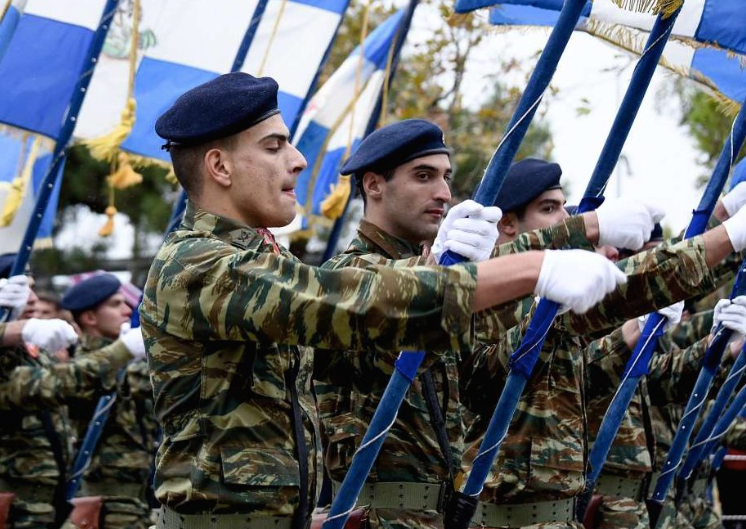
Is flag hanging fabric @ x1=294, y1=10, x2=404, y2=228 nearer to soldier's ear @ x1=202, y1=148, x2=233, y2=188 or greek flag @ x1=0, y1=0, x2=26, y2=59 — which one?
greek flag @ x1=0, y1=0, x2=26, y2=59

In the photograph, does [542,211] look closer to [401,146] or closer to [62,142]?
[401,146]

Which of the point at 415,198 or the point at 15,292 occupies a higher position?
the point at 415,198

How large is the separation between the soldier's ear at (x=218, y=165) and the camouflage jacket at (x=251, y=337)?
114 mm

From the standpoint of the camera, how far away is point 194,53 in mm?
8625

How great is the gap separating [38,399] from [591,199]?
4.08 metres

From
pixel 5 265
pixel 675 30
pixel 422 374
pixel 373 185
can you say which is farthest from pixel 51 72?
pixel 422 374

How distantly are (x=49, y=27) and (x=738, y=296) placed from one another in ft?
14.5

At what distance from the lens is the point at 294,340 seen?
10.0 feet

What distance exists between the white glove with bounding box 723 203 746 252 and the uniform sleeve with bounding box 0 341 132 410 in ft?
14.5

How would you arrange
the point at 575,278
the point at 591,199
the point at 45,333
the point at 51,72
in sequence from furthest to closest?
the point at 51,72 < the point at 45,333 < the point at 591,199 < the point at 575,278

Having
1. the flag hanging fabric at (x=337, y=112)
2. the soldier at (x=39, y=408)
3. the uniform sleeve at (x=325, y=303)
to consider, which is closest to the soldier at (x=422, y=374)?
the uniform sleeve at (x=325, y=303)

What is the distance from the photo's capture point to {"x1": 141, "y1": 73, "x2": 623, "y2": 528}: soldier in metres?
2.96

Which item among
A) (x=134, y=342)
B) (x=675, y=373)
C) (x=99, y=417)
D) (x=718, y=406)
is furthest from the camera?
(x=99, y=417)

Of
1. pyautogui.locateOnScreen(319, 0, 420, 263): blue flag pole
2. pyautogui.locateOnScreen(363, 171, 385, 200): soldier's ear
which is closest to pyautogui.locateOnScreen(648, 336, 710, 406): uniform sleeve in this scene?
pyautogui.locateOnScreen(319, 0, 420, 263): blue flag pole
